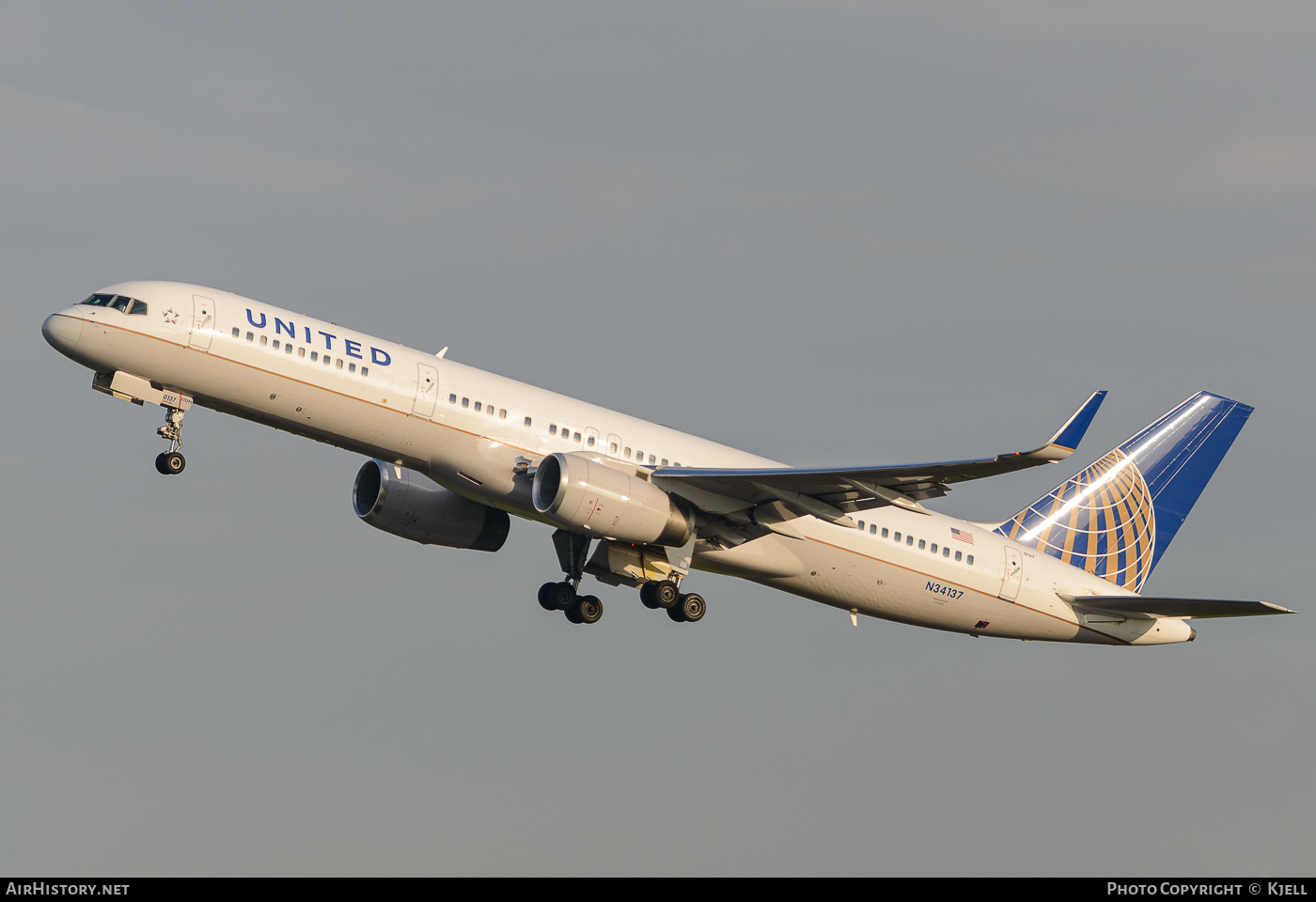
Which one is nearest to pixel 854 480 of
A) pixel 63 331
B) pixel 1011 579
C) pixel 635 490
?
pixel 635 490

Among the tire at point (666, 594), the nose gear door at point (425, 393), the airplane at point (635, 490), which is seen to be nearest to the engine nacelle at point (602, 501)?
the airplane at point (635, 490)

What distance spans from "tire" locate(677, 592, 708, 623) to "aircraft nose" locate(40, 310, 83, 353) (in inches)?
635

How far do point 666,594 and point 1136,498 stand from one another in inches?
651

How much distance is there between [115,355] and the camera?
3369 centimetres

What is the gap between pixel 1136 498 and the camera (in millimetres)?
46188

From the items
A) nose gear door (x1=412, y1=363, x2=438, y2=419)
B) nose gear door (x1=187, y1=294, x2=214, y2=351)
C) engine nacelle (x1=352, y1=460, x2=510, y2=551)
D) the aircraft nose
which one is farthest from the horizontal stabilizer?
the aircraft nose

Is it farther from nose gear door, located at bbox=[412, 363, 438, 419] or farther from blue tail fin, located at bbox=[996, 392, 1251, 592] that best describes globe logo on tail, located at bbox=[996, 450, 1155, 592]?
nose gear door, located at bbox=[412, 363, 438, 419]

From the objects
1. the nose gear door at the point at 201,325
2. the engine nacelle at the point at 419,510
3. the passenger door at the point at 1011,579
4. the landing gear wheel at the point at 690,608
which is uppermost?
the nose gear door at the point at 201,325

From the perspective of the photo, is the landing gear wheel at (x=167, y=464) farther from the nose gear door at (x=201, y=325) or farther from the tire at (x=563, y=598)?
the tire at (x=563, y=598)

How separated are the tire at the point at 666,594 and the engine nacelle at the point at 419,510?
21.6 ft

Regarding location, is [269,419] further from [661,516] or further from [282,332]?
[661,516]

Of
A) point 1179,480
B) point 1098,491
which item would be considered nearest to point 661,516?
point 1098,491

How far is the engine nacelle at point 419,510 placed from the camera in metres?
42.0

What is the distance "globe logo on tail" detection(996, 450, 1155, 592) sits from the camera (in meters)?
44.1
